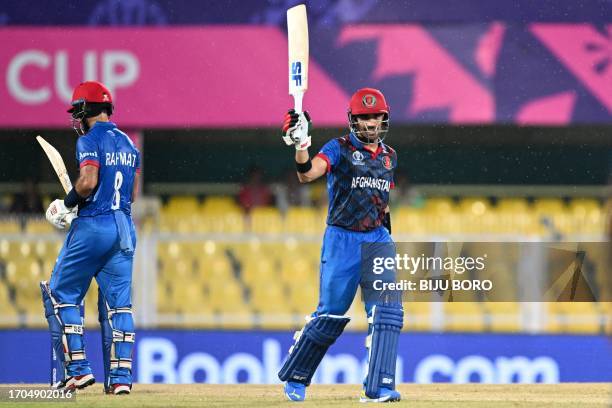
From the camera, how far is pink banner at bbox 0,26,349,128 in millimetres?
12859

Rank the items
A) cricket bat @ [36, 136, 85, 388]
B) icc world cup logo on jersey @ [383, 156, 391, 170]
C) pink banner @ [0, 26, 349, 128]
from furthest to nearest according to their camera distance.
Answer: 1. pink banner @ [0, 26, 349, 128]
2. cricket bat @ [36, 136, 85, 388]
3. icc world cup logo on jersey @ [383, 156, 391, 170]

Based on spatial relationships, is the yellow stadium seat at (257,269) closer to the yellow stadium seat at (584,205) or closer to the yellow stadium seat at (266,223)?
the yellow stadium seat at (266,223)

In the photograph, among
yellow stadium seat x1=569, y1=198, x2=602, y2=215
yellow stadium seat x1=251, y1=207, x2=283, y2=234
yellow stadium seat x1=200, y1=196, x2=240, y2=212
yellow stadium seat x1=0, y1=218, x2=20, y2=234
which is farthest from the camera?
yellow stadium seat x1=200, y1=196, x2=240, y2=212

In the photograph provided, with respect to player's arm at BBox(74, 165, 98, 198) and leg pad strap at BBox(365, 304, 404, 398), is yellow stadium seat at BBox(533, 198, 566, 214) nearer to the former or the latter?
leg pad strap at BBox(365, 304, 404, 398)

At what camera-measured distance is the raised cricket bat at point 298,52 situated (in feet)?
24.2

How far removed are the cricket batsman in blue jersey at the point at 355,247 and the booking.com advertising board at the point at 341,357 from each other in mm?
3826

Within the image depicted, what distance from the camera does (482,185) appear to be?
16.2m

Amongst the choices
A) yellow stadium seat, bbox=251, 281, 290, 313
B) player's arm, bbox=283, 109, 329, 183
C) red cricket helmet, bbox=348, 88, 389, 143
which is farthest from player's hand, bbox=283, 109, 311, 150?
yellow stadium seat, bbox=251, 281, 290, 313

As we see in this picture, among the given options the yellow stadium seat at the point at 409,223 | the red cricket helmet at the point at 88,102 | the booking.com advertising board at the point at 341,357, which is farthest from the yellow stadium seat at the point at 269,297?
the red cricket helmet at the point at 88,102

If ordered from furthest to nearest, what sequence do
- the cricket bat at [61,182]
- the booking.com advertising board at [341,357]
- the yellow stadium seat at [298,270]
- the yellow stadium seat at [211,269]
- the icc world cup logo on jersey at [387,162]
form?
the yellow stadium seat at [298,270] < the yellow stadium seat at [211,269] < the booking.com advertising board at [341,357] < the cricket bat at [61,182] < the icc world cup logo on jersey at [387,162]

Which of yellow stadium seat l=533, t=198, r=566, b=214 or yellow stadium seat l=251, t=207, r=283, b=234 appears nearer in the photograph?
yellow stadium seat l=251, t=207, r=283, b=234

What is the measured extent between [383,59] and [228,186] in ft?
11.8

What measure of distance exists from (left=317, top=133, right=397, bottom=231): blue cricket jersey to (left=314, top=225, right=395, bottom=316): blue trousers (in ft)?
0.24

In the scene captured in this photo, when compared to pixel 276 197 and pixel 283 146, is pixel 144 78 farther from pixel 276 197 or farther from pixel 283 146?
pixel 283 146
